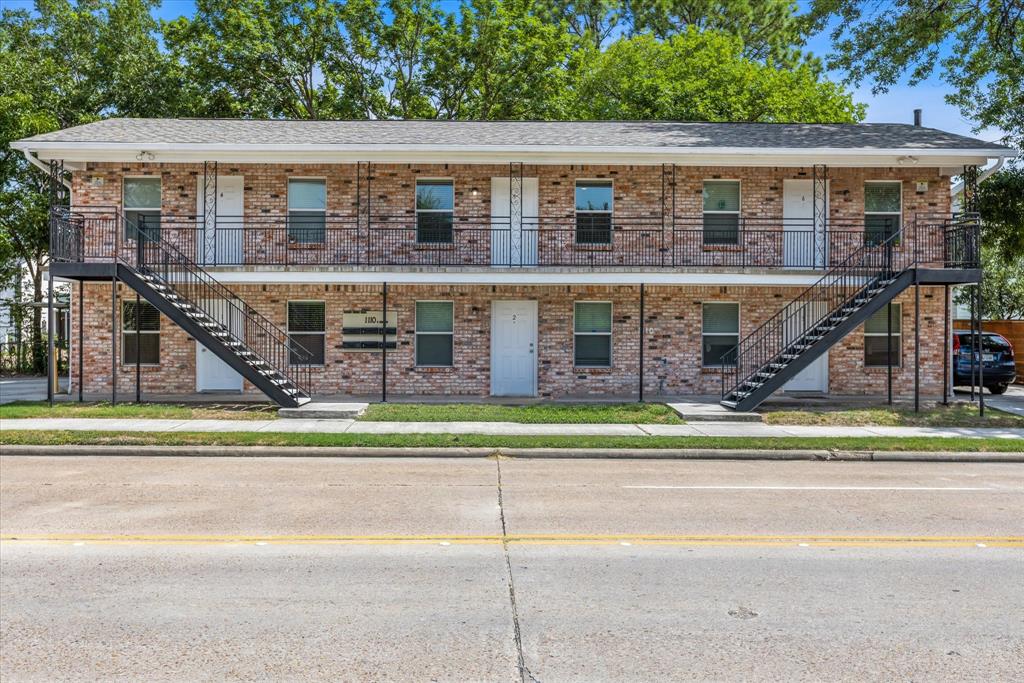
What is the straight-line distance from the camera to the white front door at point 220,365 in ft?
61.6

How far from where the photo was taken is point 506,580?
5.62 m

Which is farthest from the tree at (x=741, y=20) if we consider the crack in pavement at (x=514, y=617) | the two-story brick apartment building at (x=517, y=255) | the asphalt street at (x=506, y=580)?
the crack in pavement at (x=514, y=617)

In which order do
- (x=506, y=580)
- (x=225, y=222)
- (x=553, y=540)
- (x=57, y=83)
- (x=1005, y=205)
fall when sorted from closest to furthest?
(x=506, y=580), (x=553, y=540), (x=225, y=222), (x=1005, y=205), (x=57, y=83)

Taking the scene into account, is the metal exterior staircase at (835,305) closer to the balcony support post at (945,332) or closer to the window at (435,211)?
the balcony support post at (945,332)

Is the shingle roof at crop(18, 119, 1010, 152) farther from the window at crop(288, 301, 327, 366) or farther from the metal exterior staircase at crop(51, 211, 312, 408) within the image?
the window at crop(288, 301, 327, 366)

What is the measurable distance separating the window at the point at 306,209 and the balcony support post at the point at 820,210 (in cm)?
1225

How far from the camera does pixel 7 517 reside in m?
7.40

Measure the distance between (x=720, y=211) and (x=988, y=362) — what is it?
933cm

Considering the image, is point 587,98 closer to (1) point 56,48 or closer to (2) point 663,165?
(2) point 663,165

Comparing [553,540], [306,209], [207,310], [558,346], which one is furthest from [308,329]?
[553,540]

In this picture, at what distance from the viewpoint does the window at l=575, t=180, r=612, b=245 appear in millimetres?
19047

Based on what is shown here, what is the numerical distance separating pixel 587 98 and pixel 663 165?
14.9 m

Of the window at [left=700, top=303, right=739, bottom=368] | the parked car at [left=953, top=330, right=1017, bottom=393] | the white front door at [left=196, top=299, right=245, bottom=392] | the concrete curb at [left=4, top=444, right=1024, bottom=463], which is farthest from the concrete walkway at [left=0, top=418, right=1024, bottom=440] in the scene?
the parked car at [left=953, top=330, right=1017, bottom=393]

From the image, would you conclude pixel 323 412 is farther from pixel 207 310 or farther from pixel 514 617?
pixel 514 617
